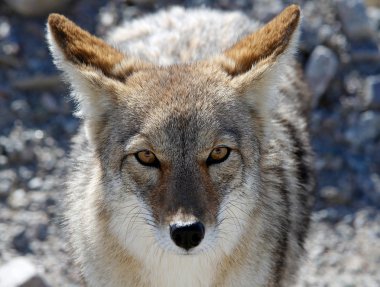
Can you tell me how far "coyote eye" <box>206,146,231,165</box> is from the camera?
4363 mm

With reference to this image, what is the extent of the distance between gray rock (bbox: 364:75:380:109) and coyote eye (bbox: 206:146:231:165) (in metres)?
3.64

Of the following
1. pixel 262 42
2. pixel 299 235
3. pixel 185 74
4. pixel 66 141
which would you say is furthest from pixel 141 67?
pixel 66 141

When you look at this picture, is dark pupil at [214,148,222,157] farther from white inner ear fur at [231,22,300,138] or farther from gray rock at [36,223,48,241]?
gray rock at [36,223,48,241]

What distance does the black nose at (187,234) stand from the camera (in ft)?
13.3

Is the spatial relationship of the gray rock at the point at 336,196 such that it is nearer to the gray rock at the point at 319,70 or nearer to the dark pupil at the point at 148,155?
the gray rock at the point at 319,70

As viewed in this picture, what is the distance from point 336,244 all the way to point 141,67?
283 centimetres

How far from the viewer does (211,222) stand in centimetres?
418

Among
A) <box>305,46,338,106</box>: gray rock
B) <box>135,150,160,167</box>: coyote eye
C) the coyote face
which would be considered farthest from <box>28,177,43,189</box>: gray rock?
<box>305,46,338,106</box>: gray rock

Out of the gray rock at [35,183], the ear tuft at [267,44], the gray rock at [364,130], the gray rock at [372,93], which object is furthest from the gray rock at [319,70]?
the gray rock at [35,183]

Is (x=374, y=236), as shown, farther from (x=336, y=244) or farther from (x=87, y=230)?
(x=87, y=230)

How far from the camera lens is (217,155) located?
14.4 ft

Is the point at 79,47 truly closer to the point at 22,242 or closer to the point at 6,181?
the point at 22,242

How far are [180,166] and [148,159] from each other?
0.21 meters

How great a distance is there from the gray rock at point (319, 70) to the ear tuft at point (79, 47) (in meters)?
3.21
